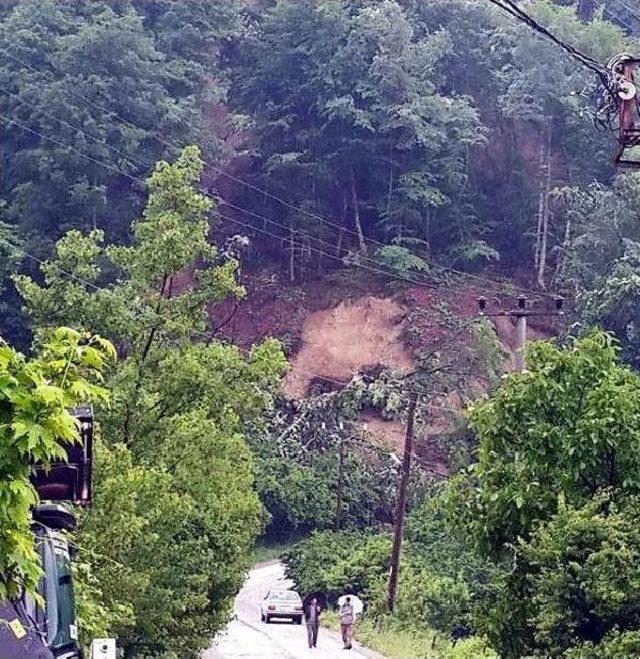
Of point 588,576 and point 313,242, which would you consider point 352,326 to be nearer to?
point 313,242

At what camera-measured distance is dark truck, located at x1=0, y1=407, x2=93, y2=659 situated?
7.43 metres

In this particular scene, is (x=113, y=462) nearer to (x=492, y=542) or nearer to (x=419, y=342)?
(x=492, y=542)

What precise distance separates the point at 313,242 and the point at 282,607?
81.7 ft

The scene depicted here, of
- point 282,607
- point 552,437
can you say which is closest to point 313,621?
point 282,607

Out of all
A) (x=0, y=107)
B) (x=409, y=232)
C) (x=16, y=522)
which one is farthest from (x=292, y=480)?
(x=16, y=522)

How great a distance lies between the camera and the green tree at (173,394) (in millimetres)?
20906

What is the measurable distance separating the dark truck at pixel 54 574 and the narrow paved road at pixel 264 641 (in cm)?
1765

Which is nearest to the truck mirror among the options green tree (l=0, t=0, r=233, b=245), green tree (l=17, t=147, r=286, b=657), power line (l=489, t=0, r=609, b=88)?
power line (l=489, t=0, r=609, b=88)

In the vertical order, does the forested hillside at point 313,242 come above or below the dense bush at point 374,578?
above

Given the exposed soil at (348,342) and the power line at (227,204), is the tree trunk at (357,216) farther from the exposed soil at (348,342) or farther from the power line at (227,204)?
the exposed soil at (348,342)

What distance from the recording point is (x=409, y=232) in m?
56.7

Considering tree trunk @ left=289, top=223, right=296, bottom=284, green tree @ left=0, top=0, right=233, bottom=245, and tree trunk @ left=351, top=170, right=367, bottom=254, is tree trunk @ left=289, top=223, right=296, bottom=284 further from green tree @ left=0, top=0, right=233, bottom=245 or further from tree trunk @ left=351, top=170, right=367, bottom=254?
green tree @ left=0, top=0, right=233, bottom=245

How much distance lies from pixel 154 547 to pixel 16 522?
1512 centimetres

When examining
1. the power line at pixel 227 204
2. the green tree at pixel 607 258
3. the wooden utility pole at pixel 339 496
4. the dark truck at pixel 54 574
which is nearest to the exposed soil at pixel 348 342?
the power line at pixel 227 204
